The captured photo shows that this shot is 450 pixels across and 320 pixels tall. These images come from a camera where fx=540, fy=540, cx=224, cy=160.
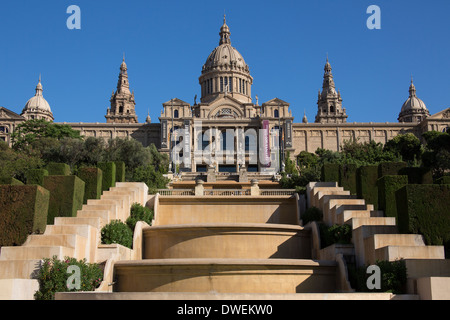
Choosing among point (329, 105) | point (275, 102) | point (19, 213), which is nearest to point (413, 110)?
point (329, 105)

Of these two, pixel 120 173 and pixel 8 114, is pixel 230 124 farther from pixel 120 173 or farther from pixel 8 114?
pixel 120 173

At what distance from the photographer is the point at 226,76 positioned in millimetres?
112312

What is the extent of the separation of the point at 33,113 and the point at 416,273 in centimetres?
10949

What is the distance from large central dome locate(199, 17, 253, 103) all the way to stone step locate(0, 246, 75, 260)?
309ft

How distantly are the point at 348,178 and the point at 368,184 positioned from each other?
3753 mm

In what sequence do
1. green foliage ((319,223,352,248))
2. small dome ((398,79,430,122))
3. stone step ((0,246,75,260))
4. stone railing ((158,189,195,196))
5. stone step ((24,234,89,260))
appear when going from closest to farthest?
stone step ((0,246,75,260)) → stone step ((24,234,89,260)) → green foliage ((319,223,352,248)) → stone railing ((158,189,195,196)) → small dome ((398,79,430,122))

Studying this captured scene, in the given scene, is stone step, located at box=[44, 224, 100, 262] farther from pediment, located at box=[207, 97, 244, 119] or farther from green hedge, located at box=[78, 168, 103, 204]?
pediment, located at box=[207, 97, 244, 119]

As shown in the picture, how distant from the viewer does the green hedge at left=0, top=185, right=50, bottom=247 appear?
17375 millimetres

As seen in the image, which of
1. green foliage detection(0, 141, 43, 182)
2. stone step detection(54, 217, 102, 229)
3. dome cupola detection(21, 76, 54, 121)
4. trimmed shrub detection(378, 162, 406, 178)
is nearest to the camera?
stone step detection(54, 217, 102, 229)

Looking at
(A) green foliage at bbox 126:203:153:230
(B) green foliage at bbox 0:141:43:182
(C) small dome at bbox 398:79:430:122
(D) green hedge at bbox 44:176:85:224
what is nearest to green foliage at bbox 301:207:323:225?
(A) green foliage at bbox 126:203:153:230

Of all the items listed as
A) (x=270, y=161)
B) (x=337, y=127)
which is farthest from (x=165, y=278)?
(x=337, y=127)

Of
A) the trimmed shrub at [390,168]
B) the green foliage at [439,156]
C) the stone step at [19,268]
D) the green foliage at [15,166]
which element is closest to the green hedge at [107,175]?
the stone step at [19,268]

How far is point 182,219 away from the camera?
25000mm
